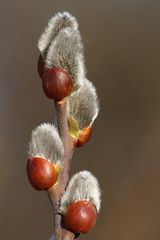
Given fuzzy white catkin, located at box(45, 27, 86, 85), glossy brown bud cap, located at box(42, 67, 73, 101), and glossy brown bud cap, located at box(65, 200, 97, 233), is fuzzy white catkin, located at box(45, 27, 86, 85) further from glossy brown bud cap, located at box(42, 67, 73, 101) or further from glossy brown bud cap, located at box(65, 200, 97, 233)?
glossy brown bud cap, located at box(65, 200, 97, 233)

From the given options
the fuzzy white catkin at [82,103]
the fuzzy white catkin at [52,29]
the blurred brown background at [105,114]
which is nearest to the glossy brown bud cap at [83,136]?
the fuzzy white catkin at [82,103]

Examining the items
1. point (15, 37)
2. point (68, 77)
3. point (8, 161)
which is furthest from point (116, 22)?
point (68, 77)

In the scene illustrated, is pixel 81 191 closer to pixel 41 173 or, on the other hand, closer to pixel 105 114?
pixel 41 173

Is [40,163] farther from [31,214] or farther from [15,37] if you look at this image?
[15,37]

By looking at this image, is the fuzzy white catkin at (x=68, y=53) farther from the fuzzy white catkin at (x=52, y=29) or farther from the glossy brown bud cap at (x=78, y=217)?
the glossy brown bud cap at (x=78, y=217)

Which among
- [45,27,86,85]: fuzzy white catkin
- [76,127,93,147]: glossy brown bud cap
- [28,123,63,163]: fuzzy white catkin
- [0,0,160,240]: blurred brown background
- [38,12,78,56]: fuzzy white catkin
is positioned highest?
[0,0,160,240]: blurred brown background

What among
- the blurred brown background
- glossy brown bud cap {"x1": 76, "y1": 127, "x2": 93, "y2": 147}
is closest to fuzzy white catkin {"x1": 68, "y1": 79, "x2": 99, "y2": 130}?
glossy brown bud cap {"x1": 76, "y1": 127, "x2": 93, "y2": 147}
